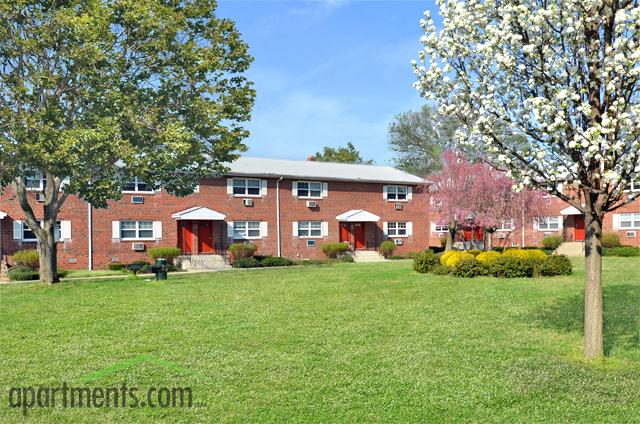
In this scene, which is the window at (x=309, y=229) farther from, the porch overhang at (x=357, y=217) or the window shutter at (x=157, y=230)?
the window shutter at (x=157, y=230)

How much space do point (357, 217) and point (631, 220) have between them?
806 inches

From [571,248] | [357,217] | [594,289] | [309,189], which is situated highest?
[309,189]

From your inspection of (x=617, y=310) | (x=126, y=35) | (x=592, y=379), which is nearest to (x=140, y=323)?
(x=592, y=379)

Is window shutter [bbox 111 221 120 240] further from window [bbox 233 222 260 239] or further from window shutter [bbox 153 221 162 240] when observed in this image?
window [bbox 233 222 260 239]

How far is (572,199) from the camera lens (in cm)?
745

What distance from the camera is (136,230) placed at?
101ft

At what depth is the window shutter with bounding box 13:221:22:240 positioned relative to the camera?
27.9 meters

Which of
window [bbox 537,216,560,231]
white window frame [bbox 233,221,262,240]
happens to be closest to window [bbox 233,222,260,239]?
white window frame [bbox 233,221,262,240]

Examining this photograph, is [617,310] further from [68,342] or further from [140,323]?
[68,342]

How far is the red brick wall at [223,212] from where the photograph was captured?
94.9 feet

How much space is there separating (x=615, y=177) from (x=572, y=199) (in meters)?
1.46

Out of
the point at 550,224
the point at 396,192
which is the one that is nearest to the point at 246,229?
the point at 396,192

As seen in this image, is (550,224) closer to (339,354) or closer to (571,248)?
(571,248)

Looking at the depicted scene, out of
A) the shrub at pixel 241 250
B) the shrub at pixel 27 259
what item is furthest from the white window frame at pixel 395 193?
the shrub at pixel 27 259
